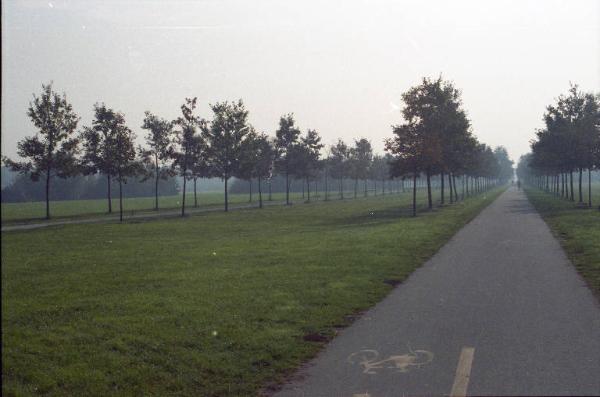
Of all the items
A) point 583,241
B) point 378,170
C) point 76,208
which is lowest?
point 76,208

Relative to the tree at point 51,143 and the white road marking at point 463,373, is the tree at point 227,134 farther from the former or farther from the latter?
the white road marking at point 463,373

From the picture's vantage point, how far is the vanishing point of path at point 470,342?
6043 millimetres

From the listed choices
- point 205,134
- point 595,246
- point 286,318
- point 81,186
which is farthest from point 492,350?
point 81,186

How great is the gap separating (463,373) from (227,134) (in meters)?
41.8

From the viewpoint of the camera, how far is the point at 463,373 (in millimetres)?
6367

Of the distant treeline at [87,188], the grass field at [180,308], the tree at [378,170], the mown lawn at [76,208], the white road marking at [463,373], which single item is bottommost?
the mown lawn at [76,208]

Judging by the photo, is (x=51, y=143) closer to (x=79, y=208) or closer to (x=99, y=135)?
(x=99, y=135)

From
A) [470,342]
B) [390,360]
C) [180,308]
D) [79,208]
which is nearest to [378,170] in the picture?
[79,208]

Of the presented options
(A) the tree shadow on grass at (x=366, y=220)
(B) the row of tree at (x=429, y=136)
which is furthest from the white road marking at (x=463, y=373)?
(B) the row of tree at (x=429, y=136)

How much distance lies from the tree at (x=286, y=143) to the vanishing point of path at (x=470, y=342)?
49.1m

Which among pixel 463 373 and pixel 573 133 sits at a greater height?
pixel 573 133

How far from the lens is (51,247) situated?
2147cm

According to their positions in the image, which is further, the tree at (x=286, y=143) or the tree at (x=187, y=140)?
the tree at (x=286, y=143)

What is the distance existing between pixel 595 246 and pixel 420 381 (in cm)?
1442
